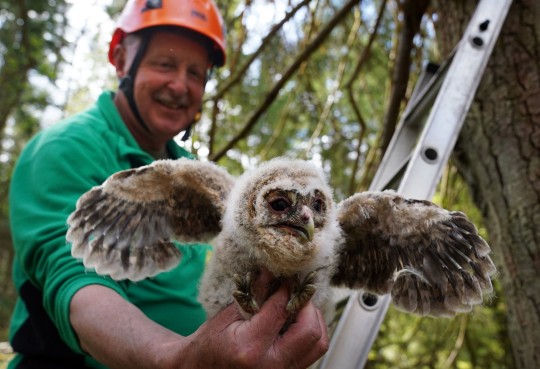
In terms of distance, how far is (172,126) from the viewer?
2893 mm

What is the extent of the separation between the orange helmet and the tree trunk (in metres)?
1.53

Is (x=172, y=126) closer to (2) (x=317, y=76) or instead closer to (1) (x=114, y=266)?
(1) (x=114, y=266)

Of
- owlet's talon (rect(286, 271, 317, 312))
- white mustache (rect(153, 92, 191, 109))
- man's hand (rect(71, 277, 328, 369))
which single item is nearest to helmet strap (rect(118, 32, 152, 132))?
white mustache (rect(153, 92, 191, 109))

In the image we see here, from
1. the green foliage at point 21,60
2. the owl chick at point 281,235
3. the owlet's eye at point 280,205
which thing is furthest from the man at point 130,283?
the green foliage at point 21,60

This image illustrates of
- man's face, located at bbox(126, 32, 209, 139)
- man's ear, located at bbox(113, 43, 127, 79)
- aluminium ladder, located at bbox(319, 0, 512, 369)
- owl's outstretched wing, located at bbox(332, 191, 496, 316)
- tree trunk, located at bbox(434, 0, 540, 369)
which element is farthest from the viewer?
man's ear, located at bbox(113, 43, 127, 79)

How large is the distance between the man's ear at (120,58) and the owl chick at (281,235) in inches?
52.9

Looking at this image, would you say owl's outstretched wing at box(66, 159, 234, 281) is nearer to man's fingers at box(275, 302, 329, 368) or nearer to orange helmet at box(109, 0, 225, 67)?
man's fingers at box(275, 302, 329, 368)

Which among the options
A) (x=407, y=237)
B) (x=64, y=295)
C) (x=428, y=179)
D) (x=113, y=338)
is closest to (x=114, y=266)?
(x=64, y=295)

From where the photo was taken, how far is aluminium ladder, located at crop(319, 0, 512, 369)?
1.88 metres

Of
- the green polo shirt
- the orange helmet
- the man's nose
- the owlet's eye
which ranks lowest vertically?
the green polo shirt

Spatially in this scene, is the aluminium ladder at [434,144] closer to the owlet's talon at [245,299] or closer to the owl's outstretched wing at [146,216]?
the owlet's talon at [245,299]

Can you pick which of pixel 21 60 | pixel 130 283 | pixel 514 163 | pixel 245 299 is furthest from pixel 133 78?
pixel 21 60

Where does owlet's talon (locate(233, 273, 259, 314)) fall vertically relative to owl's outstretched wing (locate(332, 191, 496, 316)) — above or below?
below

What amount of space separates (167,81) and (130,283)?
1191 mm
